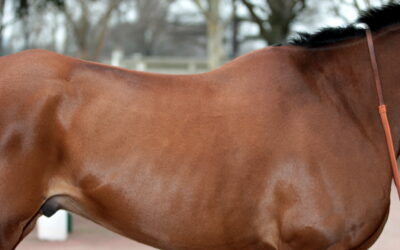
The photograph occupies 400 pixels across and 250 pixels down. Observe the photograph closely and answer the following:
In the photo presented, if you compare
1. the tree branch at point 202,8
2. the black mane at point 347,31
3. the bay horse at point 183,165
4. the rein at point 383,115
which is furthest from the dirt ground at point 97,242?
the tree branch at point 202,8

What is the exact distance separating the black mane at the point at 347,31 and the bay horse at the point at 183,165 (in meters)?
0.44

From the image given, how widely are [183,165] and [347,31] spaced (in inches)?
50.2

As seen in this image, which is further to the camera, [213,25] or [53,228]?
[213,25]

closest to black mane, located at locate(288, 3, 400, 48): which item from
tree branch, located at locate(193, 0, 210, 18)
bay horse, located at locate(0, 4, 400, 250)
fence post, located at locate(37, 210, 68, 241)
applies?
bay horse, located at locate(0, 4, 400, 250)

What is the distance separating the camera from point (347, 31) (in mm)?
3088

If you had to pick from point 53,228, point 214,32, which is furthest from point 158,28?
point 53,228

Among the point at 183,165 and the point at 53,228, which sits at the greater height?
the point at 183,165

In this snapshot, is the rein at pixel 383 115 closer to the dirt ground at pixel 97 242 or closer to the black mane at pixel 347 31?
the black mane at pixel 347 31

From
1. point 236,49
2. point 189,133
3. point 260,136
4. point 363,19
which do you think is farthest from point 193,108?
point 236,49

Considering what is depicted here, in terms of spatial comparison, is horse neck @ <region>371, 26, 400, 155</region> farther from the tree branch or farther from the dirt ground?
the tree branch

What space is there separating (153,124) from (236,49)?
1118 inches

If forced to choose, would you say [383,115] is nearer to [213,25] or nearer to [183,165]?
[183,165]

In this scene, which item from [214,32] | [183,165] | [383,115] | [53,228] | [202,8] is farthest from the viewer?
[214,32]

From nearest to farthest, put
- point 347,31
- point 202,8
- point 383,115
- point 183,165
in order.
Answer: point 183,165 < point 383,115 < point 347,31 < point 202,8
